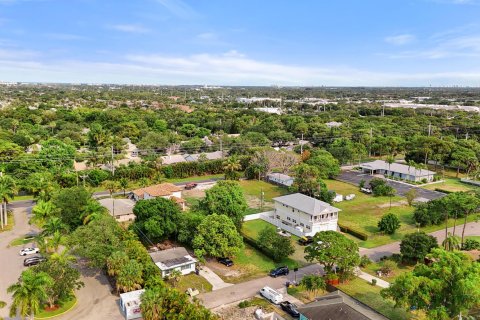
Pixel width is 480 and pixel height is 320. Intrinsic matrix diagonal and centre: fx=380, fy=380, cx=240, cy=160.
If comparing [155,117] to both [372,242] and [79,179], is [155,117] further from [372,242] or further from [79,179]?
[372,242]

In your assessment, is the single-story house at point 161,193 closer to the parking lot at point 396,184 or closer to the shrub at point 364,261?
the shrub at point 364,261

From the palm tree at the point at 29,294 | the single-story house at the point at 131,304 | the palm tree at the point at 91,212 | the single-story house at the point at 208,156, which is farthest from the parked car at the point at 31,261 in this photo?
the single-story house at the point at 208,156

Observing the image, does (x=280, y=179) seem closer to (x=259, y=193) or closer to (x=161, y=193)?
(x=259, y=193)

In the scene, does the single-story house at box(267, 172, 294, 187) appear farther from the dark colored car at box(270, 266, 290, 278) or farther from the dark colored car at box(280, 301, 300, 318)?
the dark colored car at box(280, 301, 300, 318)

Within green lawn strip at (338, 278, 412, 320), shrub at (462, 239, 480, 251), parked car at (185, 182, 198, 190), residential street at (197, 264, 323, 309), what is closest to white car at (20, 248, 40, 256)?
residential street at (197, 264, 323, 309)

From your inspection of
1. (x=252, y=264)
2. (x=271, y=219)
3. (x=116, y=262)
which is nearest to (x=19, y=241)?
(x=116, y=262)

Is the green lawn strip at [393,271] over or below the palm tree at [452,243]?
below

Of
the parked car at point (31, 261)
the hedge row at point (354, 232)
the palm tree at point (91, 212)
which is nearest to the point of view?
the parked car at point (31, 261)
